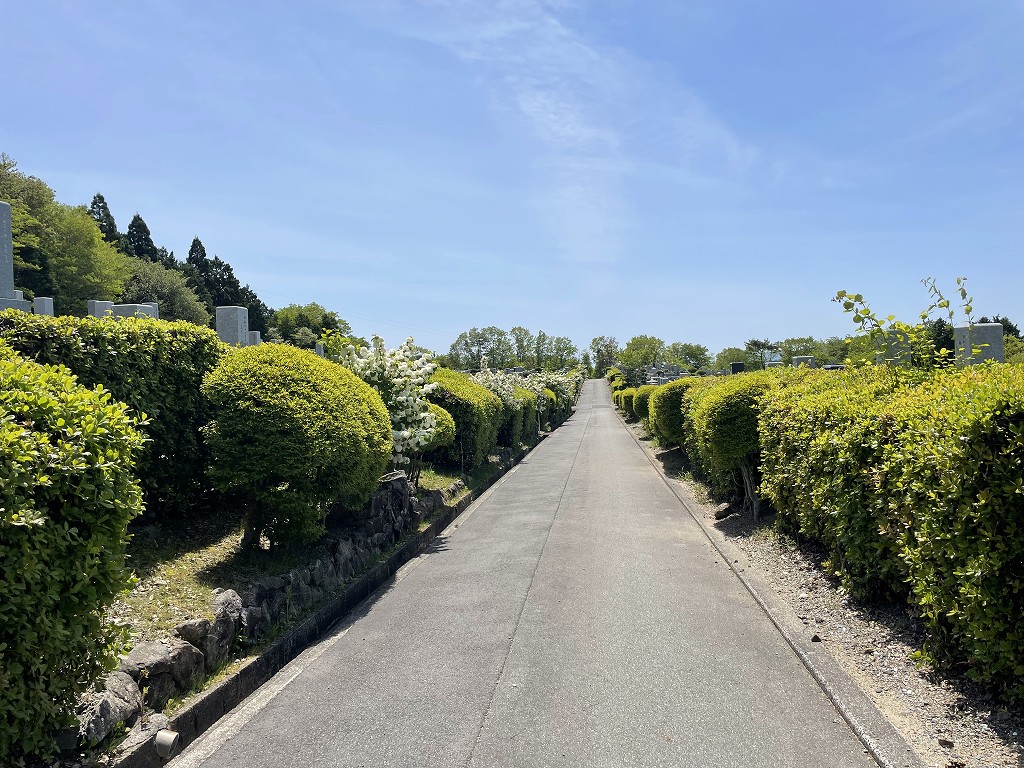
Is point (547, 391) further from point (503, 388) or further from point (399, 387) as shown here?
point (399, 387)

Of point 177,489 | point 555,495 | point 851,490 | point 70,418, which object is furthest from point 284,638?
point 555,495

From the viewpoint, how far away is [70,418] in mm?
3643

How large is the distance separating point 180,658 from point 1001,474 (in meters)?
5.41

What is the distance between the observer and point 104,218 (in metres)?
71.9

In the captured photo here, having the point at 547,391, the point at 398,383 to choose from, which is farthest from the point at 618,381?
the point at 398,383

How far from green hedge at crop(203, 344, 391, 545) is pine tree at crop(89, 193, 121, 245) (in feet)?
254

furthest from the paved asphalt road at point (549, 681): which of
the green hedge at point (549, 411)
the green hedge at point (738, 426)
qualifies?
the green hedge at point (549, 411)

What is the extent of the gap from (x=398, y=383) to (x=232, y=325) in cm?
296

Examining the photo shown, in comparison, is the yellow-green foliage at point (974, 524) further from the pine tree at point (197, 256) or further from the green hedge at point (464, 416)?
the pine tree at point (197, 256)

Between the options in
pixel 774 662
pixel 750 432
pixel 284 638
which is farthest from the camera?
pixel 750 432

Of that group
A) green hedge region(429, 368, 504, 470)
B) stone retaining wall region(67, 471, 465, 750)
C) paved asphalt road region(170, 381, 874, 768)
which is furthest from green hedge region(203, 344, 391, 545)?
green hedge region(429, 368, 504, 470)

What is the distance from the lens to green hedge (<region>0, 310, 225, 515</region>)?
5.74 metres

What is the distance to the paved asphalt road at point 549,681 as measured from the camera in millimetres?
4008

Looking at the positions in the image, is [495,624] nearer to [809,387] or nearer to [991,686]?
[991,686]
